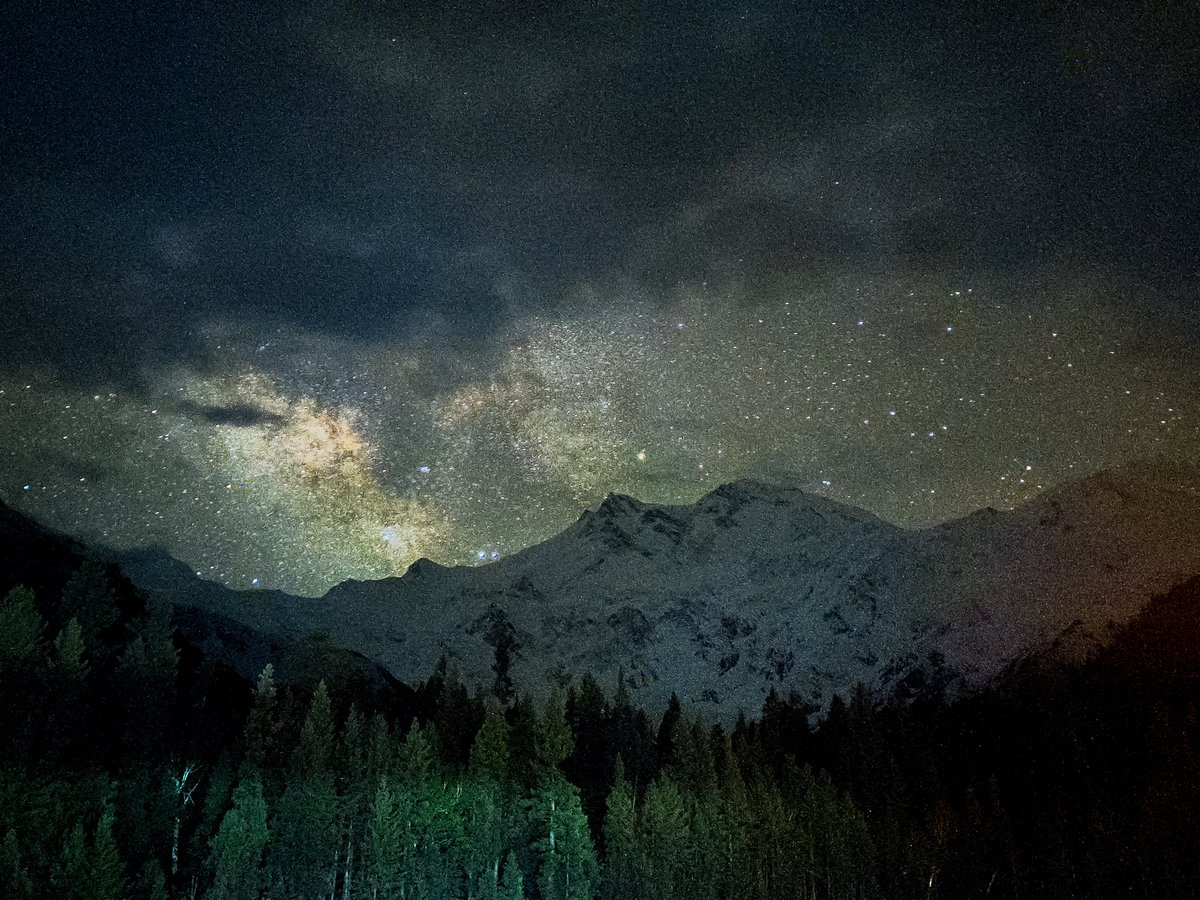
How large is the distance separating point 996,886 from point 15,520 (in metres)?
122

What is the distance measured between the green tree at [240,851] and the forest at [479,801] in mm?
152

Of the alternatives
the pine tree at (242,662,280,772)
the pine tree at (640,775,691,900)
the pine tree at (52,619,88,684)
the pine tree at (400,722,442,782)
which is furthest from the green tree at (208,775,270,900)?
the pine tree at (640,775,691,900)

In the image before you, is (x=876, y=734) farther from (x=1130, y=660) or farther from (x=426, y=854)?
(x=426, y=854)

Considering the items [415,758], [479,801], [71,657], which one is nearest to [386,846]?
[415,758]

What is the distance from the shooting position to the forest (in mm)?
51781

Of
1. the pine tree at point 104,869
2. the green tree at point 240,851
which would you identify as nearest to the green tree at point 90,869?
the pine tree at point 104,869

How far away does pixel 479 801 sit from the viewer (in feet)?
214

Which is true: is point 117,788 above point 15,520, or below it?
below

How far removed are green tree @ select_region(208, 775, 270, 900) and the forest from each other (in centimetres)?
15

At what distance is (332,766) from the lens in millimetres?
66938

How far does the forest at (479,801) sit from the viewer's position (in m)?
51.8

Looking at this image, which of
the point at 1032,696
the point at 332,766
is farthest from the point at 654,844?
the point at 1032,696

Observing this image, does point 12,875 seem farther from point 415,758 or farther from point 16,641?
point 415,758

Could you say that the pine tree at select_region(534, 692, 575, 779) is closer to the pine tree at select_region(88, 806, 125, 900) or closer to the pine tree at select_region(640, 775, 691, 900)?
the pine tree at select_region(640, 775, 691, 900)
